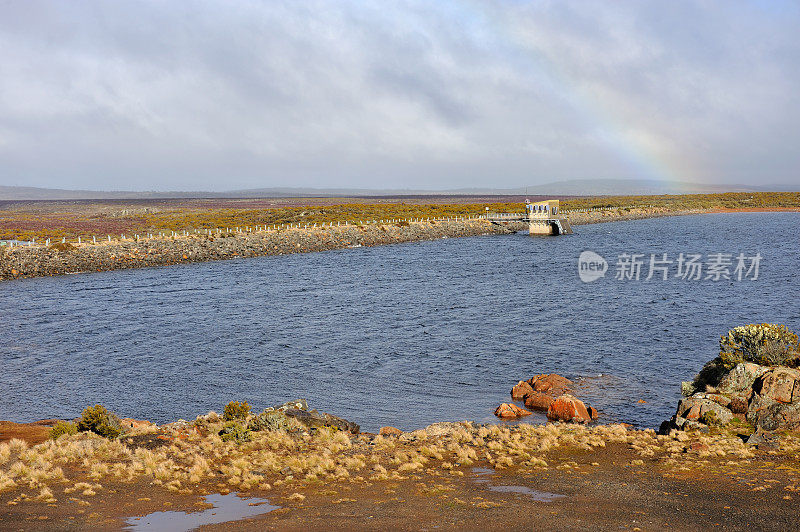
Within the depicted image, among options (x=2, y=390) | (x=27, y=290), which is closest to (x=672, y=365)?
(x=2, y=390)

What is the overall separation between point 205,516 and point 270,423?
22.8ft

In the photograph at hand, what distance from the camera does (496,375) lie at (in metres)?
29.8

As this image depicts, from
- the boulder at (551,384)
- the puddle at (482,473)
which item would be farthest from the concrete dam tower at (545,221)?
the puddle at (482,473)

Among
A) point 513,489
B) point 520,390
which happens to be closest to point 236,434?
point 513,489

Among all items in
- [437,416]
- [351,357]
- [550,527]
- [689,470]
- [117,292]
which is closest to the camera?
[550,527]

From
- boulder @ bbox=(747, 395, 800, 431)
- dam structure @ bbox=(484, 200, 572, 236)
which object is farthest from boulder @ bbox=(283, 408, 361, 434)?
dam structure @ bbox=(484, 200, 572, 236)

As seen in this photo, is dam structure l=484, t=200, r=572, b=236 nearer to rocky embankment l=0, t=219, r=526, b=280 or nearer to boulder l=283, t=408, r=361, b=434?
rocky embankment l=0, t=219, r=526, b=280

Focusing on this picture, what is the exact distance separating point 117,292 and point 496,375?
40.2 m

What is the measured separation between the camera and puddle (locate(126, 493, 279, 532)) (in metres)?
13.6

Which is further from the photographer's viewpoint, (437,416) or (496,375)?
A: (496,375)

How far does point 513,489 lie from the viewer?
15859 mm

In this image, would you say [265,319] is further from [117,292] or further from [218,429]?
[218,429]

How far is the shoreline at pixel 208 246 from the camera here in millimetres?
71438

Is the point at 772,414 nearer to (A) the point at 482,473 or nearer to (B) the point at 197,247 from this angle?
(A) the point at 482,473
